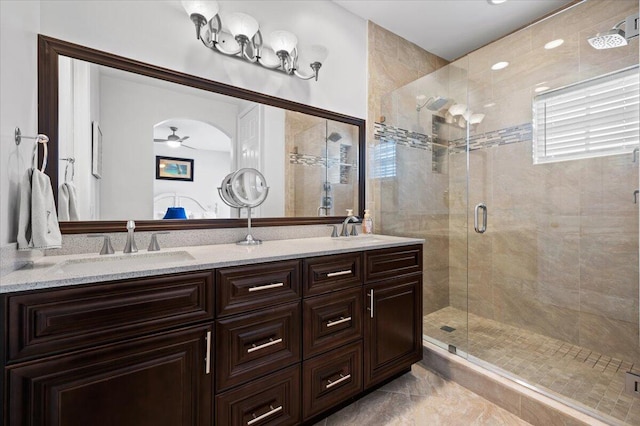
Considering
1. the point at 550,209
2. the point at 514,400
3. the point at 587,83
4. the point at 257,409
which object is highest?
the point at 587,83

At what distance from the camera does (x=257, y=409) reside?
122 centimetres

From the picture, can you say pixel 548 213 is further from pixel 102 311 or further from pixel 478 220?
pixel 102 311

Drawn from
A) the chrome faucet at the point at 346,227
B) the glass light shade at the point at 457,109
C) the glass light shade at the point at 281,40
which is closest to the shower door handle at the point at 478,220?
the glass light shade at the point at 457,109

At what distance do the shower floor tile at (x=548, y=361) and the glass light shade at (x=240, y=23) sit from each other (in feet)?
8.14

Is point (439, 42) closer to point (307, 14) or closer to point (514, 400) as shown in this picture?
point (307, 14)

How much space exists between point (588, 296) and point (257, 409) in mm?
2393

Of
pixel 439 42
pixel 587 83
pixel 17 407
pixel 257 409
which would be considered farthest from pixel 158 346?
pixel 439 42

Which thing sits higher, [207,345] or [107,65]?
[107,65]

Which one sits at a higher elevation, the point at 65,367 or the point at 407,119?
the point at 407,119

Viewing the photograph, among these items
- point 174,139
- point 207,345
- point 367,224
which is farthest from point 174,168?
point 367,224

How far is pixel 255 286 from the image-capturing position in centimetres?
121

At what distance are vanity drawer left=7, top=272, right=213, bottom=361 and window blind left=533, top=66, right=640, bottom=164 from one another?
2648mm

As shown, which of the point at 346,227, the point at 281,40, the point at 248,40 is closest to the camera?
the point at 248,40

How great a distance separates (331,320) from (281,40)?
5.68ft
